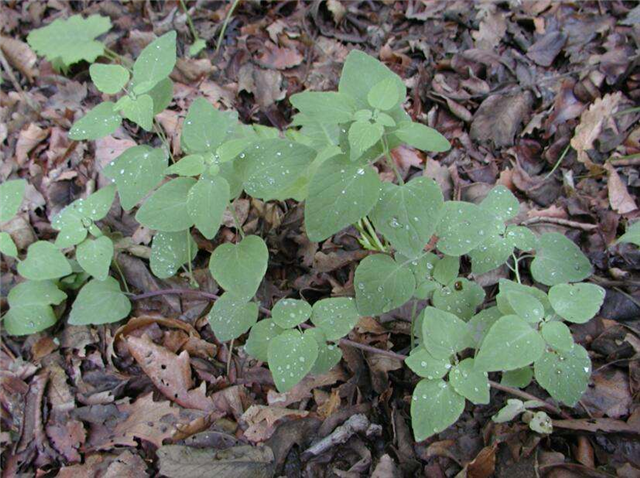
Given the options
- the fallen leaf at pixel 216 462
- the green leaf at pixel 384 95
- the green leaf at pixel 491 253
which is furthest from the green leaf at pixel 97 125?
the green leaf at pixel 491 253

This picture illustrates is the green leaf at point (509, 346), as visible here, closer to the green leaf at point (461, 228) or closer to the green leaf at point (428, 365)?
the green leaf at point (428, 365)

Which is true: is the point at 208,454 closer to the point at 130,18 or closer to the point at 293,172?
the point at 293,172

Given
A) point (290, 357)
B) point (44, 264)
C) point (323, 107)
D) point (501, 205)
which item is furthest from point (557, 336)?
point (44, 264)

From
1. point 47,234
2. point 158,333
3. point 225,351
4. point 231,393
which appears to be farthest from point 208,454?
point 47,234

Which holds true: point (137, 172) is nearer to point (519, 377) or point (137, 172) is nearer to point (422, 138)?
point (422, 138)

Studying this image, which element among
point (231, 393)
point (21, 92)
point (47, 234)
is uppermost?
point (21, 92)

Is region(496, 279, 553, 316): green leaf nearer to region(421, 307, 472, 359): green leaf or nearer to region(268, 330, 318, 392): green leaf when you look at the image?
region(421, 307, 472, 359): green leaf
